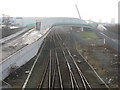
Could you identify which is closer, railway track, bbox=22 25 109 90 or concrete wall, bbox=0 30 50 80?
railway track, bbox=22 25 109 90

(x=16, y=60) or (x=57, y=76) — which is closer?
(x=57, y=76)

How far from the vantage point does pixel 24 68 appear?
2069cm

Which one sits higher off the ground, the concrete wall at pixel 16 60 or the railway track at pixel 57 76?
the concrete wall at pixel 16 60

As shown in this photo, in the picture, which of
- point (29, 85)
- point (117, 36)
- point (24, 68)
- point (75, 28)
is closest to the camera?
point (29, 85)

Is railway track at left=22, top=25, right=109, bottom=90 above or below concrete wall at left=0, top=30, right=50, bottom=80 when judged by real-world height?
below

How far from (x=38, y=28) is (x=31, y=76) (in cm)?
3433

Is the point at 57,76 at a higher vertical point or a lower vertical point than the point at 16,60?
lower

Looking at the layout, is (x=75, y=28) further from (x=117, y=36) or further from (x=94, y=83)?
(x=94, y=83)

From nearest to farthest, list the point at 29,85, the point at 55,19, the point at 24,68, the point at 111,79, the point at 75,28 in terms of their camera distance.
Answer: the point at 29,85 → the point at 111,79 → the point at 24,68 → the point at 75,28 → the point at 55,19

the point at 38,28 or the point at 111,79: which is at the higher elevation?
the point at 38,28

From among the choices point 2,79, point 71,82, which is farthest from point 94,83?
point 2,79

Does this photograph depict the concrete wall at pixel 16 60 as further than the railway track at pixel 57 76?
Yes

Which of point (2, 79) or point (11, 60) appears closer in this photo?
point (2, 79)

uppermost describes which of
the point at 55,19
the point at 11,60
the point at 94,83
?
the point at 55,19
